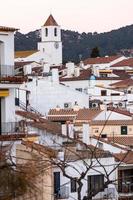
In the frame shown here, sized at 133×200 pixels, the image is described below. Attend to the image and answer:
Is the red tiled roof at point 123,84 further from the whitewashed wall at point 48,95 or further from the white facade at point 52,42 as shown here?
the white facade at point 52,42

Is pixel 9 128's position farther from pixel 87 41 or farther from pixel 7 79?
pixel 87 41

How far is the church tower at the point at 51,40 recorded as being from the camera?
378 ft

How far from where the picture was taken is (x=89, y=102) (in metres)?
52.0

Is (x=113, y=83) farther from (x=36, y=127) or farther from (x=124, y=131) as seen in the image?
(x=36, y=127)

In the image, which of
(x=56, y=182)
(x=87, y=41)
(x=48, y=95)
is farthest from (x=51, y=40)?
(x=56, y=182)

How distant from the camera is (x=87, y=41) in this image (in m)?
170

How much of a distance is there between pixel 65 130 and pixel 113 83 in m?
40.8

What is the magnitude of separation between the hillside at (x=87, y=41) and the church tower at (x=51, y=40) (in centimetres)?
3684

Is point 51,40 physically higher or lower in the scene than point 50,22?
lower

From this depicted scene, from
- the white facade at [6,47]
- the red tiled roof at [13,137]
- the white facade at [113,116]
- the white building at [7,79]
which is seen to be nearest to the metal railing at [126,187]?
the red tiled roof at [13,137]

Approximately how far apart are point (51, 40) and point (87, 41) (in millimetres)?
52817

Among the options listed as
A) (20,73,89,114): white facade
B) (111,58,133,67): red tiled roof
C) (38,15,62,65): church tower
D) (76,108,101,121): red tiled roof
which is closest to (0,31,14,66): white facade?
(76,108,101,121): red tiled roof

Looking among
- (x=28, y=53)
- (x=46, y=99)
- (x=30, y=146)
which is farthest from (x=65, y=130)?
(x=28, y=53)

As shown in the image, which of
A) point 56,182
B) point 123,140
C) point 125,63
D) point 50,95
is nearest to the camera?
point 56,182
